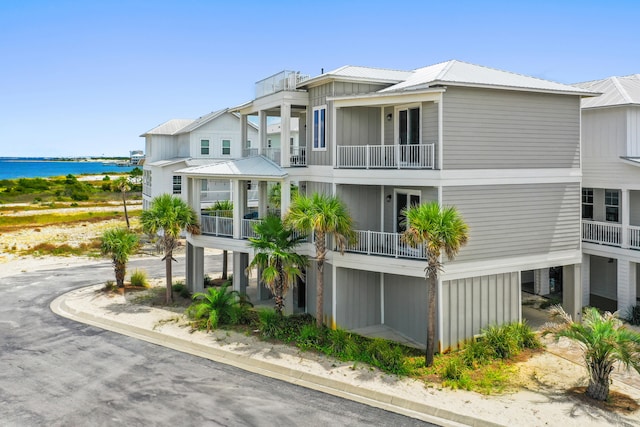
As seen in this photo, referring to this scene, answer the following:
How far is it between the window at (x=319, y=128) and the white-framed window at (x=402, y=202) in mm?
3471

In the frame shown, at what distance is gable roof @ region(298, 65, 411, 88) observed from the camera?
17.9 meters

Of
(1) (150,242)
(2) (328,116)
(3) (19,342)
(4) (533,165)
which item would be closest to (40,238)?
(1) (150,242)

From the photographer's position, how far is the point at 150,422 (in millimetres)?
11852

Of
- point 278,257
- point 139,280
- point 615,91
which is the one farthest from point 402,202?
point 139,280

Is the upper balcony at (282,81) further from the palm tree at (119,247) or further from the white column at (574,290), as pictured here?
the white column at (574,290)

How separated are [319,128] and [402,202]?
173 inches

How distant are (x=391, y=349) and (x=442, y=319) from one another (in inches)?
77.7

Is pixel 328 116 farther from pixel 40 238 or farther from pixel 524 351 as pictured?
pixel 40 238

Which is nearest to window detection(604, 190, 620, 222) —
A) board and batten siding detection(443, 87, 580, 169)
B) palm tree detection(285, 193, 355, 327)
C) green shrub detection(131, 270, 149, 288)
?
board and batten siding detection(443, 87, 580, 169)

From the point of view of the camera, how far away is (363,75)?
18641 mm

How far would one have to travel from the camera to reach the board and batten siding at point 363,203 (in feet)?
60.5

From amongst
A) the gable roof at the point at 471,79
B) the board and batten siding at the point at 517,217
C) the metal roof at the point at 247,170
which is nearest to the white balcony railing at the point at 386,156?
the board and batten siding at the point at 517,217

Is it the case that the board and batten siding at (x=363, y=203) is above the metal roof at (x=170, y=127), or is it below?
below

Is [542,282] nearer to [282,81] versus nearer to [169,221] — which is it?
[282,81]
